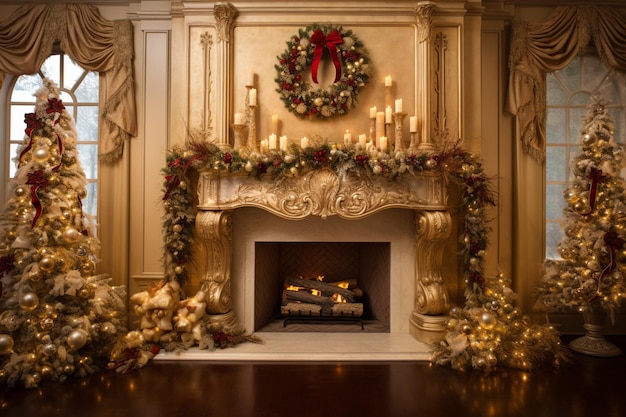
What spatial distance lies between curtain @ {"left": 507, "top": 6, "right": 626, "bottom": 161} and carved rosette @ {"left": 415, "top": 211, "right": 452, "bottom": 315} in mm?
1516

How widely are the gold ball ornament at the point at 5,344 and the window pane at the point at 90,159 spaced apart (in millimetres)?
2047

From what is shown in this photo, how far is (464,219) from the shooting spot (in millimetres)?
3668

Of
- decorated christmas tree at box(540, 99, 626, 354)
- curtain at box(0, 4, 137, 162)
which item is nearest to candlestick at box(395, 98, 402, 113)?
decorated christmas tree at box(540, 99, 626, 354)

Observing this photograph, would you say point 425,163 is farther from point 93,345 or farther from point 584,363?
point 93,345

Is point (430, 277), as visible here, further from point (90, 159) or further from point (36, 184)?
point (90, 159)

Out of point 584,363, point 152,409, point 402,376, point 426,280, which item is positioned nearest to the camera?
point 152,409

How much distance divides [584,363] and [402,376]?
5.50 ft

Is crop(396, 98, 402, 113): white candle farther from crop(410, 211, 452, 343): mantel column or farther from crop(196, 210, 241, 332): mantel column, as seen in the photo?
crop(196, 210, 241, 332): mantel column

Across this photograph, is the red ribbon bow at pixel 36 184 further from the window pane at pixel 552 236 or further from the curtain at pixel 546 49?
the window pane at pixel 552 236

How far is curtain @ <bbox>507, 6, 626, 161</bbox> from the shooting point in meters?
4.04

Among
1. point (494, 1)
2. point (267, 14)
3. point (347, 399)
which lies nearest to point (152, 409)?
point (347, 399)

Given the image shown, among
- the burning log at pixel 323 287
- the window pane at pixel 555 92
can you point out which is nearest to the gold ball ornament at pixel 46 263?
the burning log at pixel 323 287

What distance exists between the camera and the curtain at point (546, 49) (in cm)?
404

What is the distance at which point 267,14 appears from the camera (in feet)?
12.2
